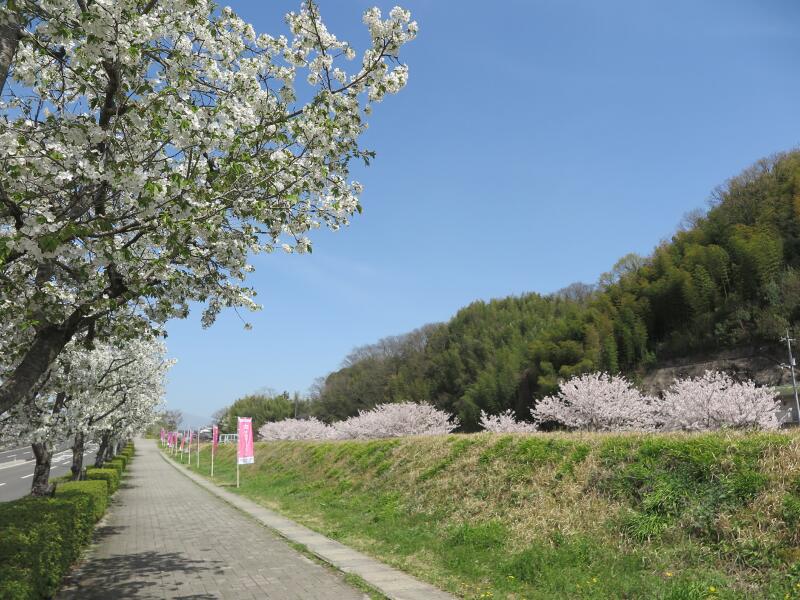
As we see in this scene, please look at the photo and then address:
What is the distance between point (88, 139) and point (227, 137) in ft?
3.85

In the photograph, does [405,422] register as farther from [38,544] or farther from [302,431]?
[38,544]

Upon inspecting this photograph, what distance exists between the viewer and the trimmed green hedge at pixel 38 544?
226 inches

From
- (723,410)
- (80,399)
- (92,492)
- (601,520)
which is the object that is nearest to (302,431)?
(80,399)

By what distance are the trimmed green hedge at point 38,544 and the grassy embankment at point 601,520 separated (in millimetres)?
4950

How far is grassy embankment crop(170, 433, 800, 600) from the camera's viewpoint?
669cm

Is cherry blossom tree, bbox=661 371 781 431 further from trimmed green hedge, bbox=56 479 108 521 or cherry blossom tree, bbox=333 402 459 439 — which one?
cherry blossom tree, bbox=333 402 459 439

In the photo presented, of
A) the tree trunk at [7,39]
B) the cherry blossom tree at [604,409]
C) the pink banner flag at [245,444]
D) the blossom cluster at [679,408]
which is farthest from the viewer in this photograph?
the pink banner flag at [245,444]

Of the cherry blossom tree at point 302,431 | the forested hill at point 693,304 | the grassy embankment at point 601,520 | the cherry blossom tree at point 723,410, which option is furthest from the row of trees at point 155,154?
the forested hill at point 693,304

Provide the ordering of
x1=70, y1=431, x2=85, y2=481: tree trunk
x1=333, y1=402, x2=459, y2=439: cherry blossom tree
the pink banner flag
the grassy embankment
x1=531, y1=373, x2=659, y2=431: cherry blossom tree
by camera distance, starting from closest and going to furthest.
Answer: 1. the grassy embankment
2. x1=70, y1=431, x2=85, y2=481: tree trunk
3. x1=531, y1=373, x2=659, y2=431: cherry blossom tree
4. the pink banner flag
5. x1=333, y1=402, x2=459, y2=439: cherry blossom tree

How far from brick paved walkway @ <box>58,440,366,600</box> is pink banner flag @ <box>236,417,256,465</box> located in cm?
707

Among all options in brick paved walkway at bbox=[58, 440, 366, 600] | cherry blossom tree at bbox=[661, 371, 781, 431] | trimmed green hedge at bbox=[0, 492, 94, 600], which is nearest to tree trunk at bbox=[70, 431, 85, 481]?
brick paved walkway at bbox=[58, 440, 366, 600]

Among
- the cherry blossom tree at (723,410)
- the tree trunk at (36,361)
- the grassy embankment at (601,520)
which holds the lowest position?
the grassy embankment at (601,520)

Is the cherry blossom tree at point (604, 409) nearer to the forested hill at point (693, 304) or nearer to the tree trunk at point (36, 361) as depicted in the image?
the tree trunk at point (36, 361)

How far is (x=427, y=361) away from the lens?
92.6 m
